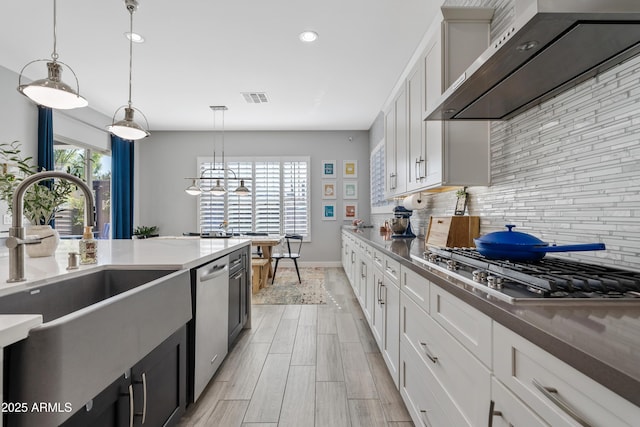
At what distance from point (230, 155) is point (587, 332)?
21.7 ft

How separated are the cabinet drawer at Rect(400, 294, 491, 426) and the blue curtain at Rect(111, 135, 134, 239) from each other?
6.12 meters

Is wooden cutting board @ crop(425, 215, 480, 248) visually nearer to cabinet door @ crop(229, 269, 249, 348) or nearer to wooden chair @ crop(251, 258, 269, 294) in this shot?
cabinet door @ crop(229, 269, 249, 348)

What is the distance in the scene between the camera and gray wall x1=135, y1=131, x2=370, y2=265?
654 centimetres

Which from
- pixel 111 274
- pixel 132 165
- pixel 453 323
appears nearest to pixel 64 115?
pixel 132 165

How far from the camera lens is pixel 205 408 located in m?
1.77

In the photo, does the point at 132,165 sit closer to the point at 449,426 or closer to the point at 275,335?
the point at 275,335

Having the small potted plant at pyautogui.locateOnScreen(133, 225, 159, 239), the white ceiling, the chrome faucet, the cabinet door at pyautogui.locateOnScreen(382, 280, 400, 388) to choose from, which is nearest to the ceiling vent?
the white ceiling

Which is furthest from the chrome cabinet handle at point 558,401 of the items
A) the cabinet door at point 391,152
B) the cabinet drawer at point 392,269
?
the cabinet door at point 391,152

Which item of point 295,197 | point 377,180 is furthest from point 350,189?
point 295,197

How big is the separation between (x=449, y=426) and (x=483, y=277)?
1.77ft

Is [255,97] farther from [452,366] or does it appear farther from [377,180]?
[452,366]

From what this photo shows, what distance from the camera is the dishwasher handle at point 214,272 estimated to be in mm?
1810

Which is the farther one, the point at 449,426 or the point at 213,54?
the point at 213,54

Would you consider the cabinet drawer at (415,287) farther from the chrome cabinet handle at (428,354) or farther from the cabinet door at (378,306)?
the cabinet door at (378,306)
